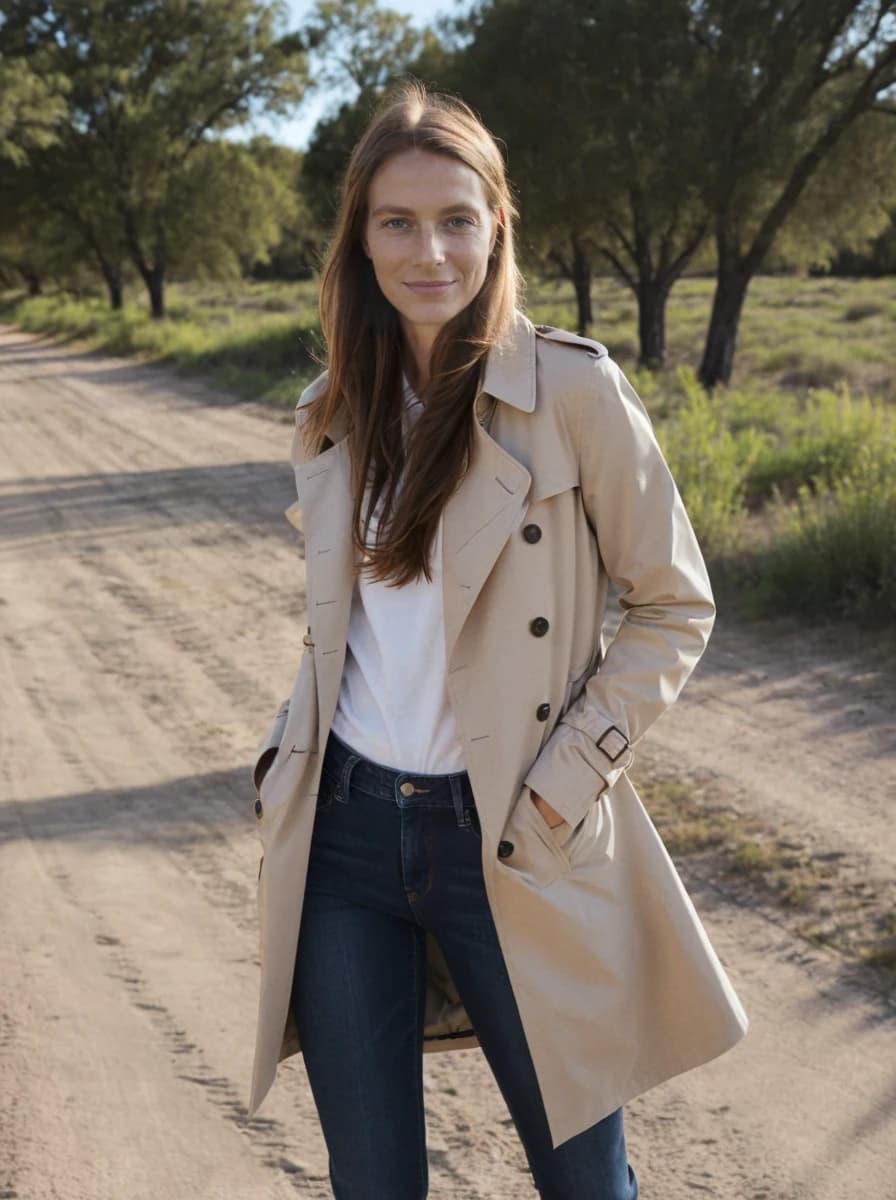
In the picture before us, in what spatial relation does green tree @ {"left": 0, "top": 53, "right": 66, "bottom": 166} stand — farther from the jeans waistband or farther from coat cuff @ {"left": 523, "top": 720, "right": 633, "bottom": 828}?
coat cuff @ {"left": 523, "top": 720, "right": 633, "bottom": 828}

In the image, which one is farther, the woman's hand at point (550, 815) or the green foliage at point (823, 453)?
the green foliage at point (823, 453)

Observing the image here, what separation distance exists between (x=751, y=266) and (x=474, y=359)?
15.9 meters

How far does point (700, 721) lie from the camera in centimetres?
595

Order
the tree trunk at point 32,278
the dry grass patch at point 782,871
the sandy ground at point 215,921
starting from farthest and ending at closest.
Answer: the tree trunk at point 32,278 → the dry grass patch at point 782,871 → the sandy ground at point 215,921

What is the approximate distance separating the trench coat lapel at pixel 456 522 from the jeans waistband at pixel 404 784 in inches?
2.5

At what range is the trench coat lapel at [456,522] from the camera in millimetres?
1970

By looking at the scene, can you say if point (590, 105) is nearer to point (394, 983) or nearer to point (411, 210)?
point (411, 210)

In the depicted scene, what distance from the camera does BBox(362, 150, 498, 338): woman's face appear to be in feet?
6.78

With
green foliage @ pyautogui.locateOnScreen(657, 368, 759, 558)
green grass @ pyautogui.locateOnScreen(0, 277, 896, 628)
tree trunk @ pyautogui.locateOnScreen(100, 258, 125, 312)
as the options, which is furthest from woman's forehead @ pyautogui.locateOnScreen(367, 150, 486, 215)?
tree trunk @ pyautogui.locateOnScreen(100, 258, 125, 312)

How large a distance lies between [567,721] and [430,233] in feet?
2.45

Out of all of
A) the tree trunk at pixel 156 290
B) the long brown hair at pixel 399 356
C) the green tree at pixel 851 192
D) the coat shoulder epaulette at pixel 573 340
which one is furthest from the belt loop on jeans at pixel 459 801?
the tree trunk at pixel 156 290

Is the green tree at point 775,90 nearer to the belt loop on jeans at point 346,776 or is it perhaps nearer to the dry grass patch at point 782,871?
the dry grass patch at point 782,871

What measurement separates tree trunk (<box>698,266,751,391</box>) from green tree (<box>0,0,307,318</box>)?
61.4 ft

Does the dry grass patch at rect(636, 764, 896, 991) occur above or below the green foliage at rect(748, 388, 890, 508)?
below
